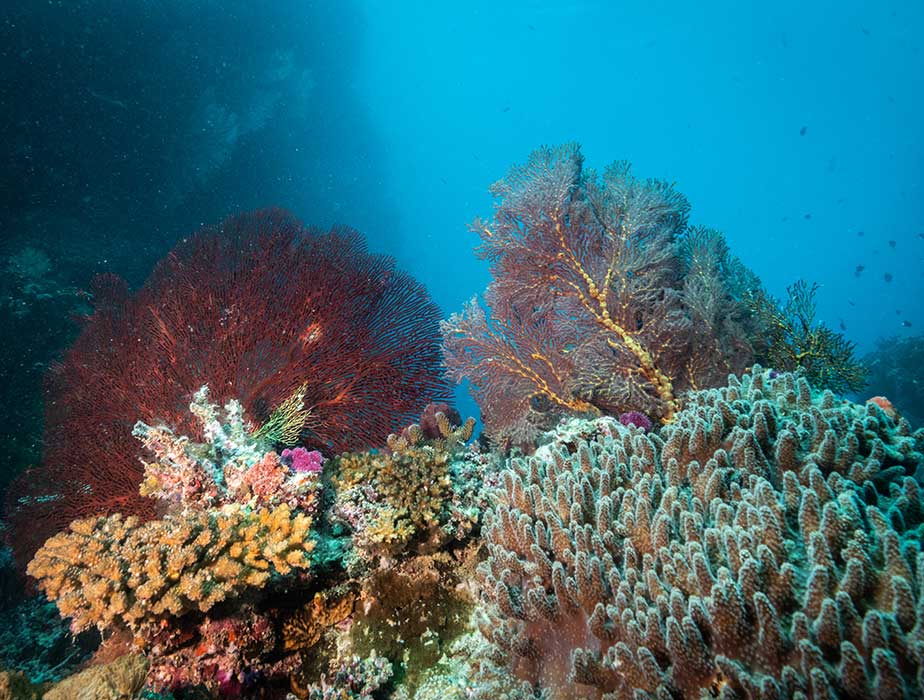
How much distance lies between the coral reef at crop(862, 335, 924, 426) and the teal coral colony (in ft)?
60.2

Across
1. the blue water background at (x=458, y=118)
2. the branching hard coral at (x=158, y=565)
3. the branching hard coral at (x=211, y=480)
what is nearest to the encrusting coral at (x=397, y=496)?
the branching hard coral at (x=211, y=480)

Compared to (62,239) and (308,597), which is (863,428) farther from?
(62,239)

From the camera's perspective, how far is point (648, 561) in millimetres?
2197

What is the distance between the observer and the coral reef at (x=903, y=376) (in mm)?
18456

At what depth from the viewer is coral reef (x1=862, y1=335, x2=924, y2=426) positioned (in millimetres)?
18456

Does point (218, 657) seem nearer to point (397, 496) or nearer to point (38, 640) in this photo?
point (397, 496)

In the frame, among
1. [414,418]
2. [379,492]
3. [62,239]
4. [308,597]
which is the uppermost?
[62,239]

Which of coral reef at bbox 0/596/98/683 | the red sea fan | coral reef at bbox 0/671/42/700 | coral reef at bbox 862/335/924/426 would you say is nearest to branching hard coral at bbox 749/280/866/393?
the red sea fan

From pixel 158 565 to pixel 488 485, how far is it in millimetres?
2549

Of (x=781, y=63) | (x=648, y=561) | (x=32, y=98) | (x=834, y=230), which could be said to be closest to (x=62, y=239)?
(x=32, y=98)

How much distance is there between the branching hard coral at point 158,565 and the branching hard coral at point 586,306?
3494 millimetres

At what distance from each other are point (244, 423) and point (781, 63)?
144378mm

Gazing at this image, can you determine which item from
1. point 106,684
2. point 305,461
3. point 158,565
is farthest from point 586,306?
point 106,684

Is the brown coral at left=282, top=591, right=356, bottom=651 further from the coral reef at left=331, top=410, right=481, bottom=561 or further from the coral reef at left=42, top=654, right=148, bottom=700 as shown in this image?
the coral reef at left=42, top=654, right=148, bottom=700
